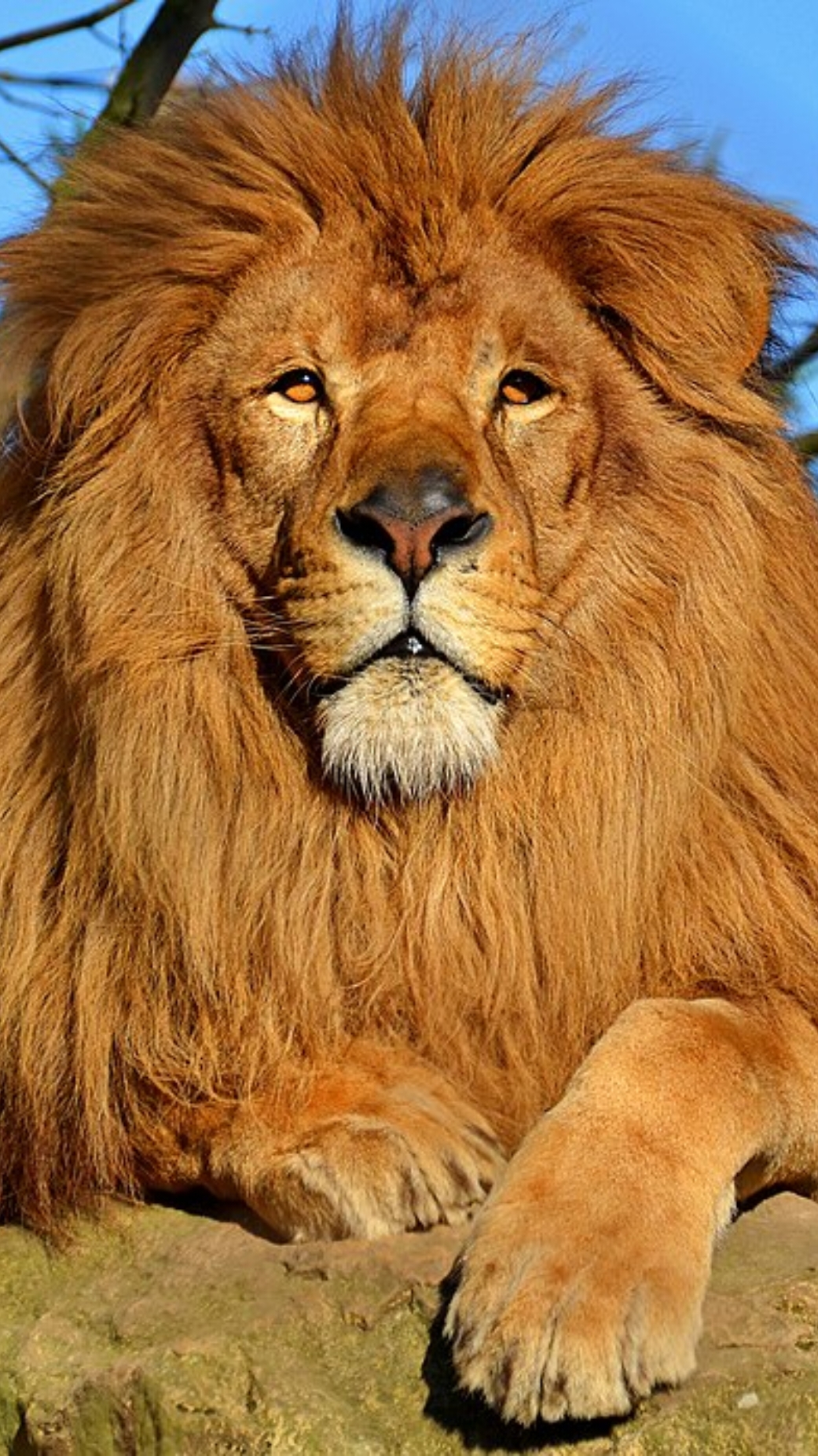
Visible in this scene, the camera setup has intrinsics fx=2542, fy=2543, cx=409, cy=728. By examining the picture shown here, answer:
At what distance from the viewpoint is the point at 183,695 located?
4.23 metres

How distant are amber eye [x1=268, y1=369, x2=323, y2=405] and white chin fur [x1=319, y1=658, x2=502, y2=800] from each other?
1.84ft

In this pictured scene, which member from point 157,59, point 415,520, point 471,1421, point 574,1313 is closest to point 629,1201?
point 574,1313

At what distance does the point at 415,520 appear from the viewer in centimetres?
378

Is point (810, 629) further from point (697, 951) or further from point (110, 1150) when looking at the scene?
point (110, 1150)

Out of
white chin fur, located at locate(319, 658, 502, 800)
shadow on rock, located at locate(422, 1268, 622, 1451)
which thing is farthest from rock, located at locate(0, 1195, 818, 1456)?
white chin fur, located at locate(319, 658, 502, 800)

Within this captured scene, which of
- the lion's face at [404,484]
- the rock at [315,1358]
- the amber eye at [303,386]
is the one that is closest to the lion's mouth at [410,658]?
the lion's face at [404,484]

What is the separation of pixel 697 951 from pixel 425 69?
5.30ft

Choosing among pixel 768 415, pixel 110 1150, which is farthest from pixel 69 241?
pixel 110 1150

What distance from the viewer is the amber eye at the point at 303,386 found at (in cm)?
420

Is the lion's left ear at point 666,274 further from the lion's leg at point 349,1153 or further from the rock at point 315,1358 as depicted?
the rock at point 315,1358

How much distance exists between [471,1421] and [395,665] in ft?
3.68

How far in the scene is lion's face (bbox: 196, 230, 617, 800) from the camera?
3.83 metres

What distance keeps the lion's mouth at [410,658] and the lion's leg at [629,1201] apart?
570 millimetres

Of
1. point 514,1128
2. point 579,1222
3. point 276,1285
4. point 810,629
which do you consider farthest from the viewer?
point 810,629
